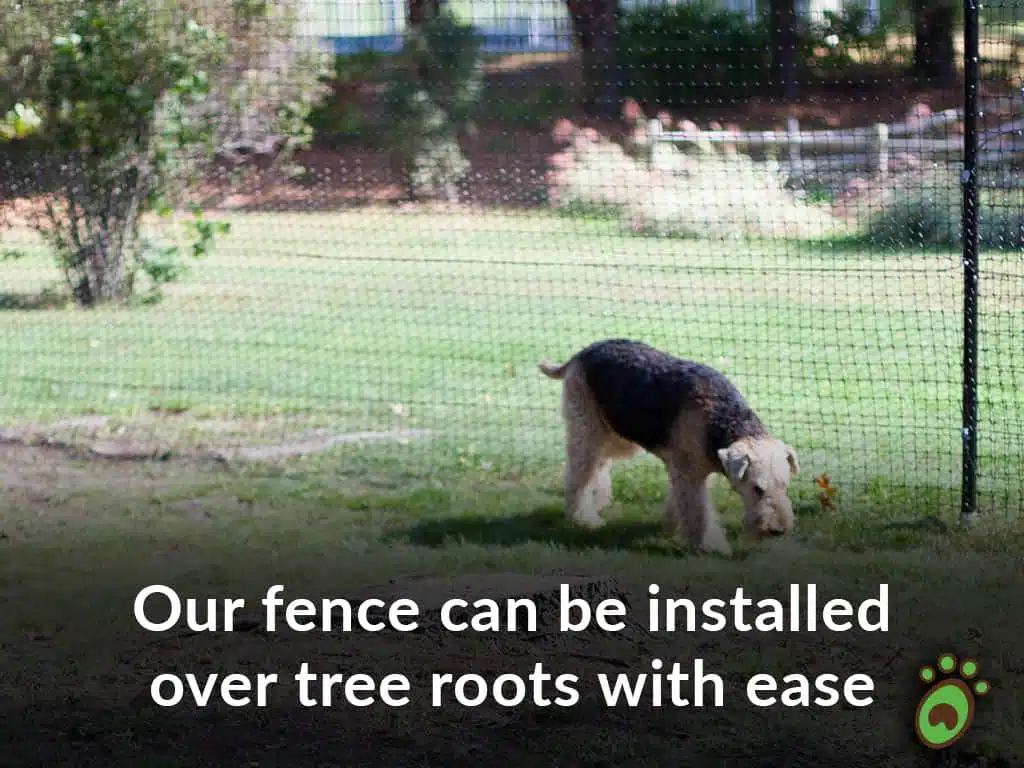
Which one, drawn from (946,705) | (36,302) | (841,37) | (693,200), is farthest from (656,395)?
(841,37)

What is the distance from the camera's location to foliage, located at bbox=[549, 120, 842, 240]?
474 inches

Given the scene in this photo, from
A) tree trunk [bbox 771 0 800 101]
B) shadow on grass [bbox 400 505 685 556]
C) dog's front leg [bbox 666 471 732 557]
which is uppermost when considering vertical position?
tree trunk [bbox 771 0 800 101]

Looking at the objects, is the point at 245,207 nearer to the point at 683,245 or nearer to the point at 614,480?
the point at 683,245

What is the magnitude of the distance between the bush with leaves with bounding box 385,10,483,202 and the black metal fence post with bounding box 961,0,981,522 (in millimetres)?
11005

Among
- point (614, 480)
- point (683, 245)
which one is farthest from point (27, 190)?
point (683, 245)

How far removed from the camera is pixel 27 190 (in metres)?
9.76

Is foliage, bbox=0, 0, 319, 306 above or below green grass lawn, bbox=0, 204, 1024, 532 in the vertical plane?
above

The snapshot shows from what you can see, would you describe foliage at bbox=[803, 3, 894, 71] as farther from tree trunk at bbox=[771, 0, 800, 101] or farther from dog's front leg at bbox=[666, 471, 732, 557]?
dog's front leg at bbox=[666, 471, 732, 557]

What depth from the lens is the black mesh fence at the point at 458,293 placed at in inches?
297

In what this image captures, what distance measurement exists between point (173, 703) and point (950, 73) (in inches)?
617

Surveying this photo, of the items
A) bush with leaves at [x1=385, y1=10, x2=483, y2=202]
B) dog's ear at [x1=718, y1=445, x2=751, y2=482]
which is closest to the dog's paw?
dog's ear at [x1=718, y1=445, x2=751, y2=482]

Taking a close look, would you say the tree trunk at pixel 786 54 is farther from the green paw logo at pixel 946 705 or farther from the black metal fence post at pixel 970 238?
the green paw logo at pixel 946 705

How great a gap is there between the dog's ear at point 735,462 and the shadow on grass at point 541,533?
0.52 m

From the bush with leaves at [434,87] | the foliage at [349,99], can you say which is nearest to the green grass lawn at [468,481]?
the bush with leaves at [434,87]
